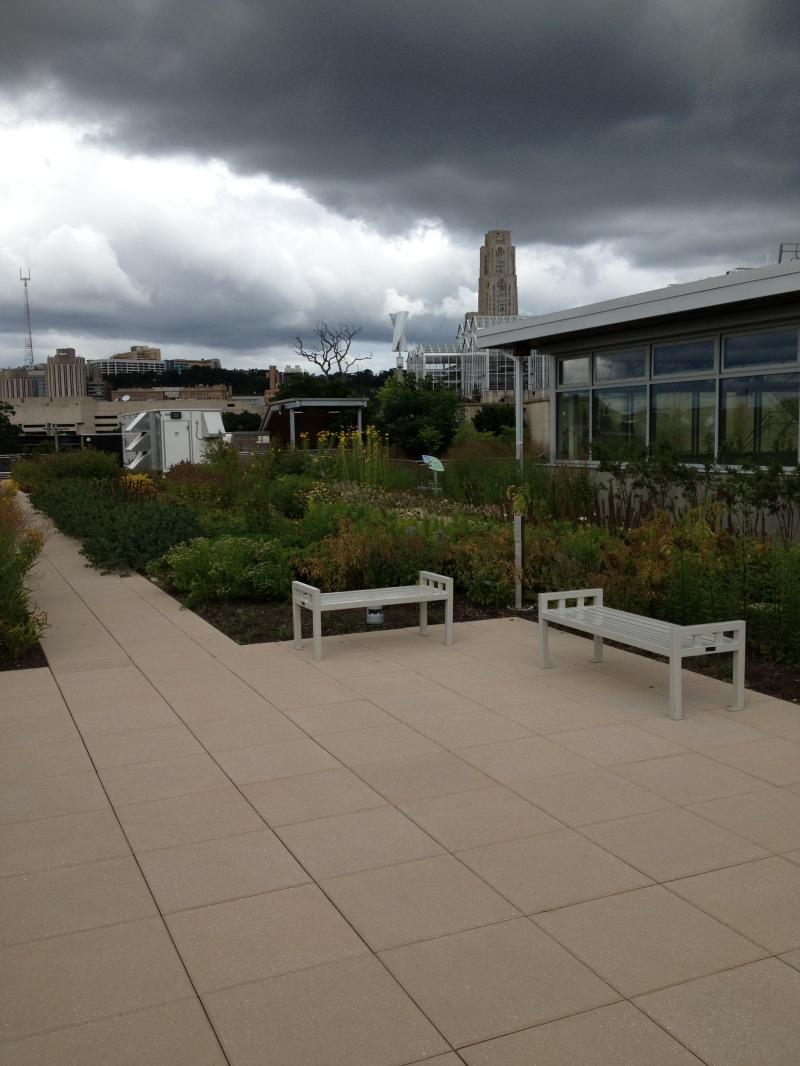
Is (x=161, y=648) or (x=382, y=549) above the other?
(x=382, y=549)

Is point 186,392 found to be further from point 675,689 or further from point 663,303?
point 675,689

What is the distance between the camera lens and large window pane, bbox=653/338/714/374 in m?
13.3

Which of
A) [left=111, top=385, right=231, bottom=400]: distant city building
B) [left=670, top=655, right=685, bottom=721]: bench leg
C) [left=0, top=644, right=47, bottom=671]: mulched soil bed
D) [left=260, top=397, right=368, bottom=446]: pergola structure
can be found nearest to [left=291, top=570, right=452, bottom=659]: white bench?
[left=0, top=644, right=47, bottom=671]: mulched soil bed

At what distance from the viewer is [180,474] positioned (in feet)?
66.8

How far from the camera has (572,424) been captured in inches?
652

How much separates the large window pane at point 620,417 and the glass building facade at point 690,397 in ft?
0.05

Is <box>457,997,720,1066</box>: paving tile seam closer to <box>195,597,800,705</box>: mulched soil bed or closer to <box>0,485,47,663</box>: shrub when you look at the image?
<box>195,597,800,705</box>: mulched soil bed

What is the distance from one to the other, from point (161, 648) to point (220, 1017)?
547 cm

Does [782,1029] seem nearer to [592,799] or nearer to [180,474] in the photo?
[592,799]

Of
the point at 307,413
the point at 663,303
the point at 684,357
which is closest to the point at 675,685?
the point at 663,303

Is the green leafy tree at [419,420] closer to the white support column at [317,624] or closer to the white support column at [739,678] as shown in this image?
the white support column at [317,624]

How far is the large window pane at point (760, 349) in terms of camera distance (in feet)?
39.2

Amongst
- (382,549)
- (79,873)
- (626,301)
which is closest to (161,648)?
(382,549)

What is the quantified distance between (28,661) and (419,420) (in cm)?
2551
